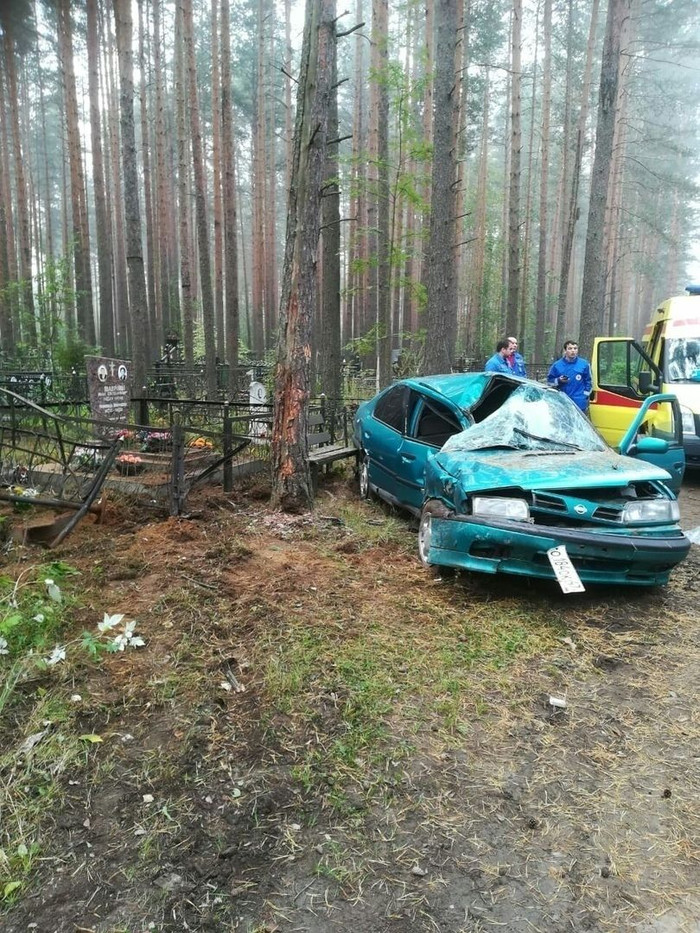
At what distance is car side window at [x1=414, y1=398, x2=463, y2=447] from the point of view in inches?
266

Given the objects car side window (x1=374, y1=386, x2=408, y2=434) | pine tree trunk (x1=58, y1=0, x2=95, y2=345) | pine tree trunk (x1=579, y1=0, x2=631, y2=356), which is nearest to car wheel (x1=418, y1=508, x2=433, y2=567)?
car side window (x1=374, y1=386, x2=408, y2=434)

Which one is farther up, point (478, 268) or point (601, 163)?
point (601, 163)

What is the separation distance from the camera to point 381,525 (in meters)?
6.93

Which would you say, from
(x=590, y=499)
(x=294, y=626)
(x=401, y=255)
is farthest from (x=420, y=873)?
(x=401, y=255)

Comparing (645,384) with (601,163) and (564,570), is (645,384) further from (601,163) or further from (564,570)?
(601,163)

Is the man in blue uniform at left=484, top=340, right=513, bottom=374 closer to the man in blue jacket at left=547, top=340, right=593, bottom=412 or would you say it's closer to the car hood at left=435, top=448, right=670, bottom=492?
the man in blue jacket at left=547, top=340, right=593, bottom=412

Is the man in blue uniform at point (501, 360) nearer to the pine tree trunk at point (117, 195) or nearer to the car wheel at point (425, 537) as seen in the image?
the car wheel at point (425, 537)

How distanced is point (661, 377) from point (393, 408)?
5.00m

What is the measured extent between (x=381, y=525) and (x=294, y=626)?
111 inches

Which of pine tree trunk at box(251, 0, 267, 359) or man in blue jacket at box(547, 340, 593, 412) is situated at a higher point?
pine tree trunk at box(251, 0, 267, 359)

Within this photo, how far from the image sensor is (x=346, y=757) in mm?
3000

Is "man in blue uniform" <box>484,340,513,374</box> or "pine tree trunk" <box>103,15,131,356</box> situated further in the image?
"pine tree trunk" <box>103,15,131,356</box>

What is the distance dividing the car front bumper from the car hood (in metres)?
0.35

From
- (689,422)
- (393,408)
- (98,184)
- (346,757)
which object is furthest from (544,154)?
(346,757)
